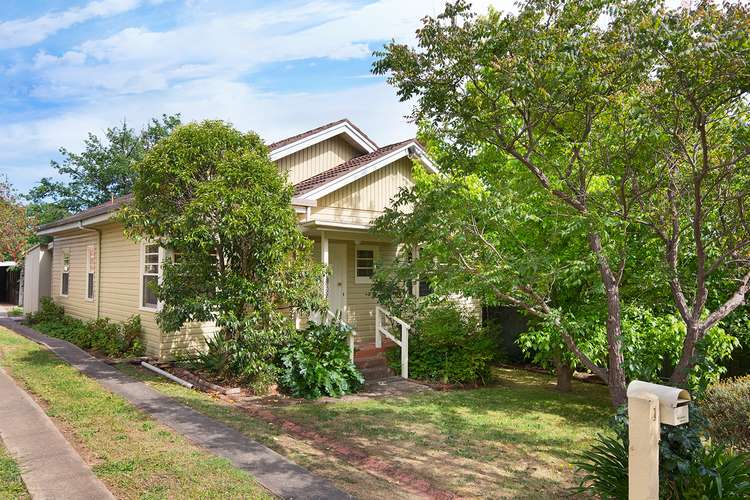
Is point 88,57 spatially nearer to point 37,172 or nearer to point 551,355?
point 551,355

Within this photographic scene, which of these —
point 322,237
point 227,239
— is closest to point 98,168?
point 322,237

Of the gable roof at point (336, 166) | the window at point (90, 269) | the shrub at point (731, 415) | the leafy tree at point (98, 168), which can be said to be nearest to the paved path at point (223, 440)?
the gable roof at point (336, 166)

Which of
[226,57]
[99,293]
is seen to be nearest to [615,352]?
[226,57]

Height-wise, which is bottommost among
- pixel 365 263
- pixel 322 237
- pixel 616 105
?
pixel 365 263

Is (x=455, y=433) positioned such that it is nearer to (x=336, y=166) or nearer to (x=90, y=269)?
(x=336, y=166)

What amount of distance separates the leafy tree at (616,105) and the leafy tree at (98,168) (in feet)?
116

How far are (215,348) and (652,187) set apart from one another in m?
7.70

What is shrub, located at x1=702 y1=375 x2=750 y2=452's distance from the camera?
5594 mm

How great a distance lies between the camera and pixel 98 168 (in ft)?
122

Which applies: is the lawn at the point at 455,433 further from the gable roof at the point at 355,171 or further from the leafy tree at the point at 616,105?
the gable roof at the point at 355,171

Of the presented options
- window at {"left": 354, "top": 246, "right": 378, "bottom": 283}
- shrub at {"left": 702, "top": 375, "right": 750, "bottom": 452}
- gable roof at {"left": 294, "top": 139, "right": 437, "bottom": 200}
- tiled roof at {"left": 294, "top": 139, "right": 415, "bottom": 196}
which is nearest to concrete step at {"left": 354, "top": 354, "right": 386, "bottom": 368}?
window at {"left": 354, "top": 246, "right": 378, "bottom": 283}

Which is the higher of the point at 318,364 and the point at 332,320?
the point at 332,320

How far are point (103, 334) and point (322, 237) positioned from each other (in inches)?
239

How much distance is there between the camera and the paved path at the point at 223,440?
4688 millimetres
